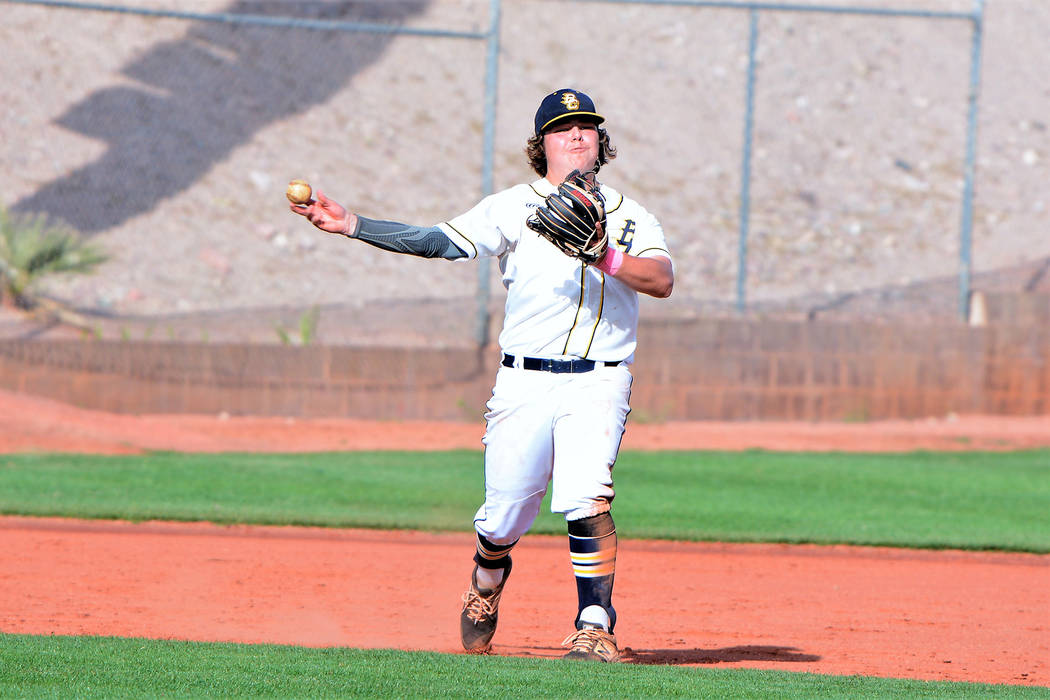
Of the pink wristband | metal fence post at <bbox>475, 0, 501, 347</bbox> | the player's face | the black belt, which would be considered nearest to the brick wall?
metal fence post at <bbox>475, 0, 501, 347</bbox>

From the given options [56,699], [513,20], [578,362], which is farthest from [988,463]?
[513,20]

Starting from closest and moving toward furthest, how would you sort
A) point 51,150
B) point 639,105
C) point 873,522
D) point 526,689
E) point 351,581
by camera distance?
point 526,689 → point 351,581 → point 873,522 → point 51,150 → point 639,105

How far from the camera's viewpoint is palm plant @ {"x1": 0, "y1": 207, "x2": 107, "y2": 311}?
16719 mm

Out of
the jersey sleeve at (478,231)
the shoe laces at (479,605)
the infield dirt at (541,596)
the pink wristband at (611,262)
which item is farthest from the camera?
the infield dirt at (541,596)

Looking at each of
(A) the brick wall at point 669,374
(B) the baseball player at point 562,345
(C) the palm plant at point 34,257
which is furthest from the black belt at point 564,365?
(C) the palm plant at point 34,257

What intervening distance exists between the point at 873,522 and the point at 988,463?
403 cm

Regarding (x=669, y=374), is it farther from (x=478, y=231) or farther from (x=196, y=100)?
(x=196, y=100)

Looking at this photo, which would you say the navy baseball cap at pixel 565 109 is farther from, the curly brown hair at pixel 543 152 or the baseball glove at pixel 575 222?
the baseball glove at pixel 575 222

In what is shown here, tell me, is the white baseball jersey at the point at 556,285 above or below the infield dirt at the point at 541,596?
above

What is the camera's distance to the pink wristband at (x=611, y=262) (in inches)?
184

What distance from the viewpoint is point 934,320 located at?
17031 mm

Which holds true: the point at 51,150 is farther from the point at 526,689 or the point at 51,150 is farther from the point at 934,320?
the point at 526,689

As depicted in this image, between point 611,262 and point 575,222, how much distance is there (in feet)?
0.73

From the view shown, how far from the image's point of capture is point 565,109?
16.3 feet
